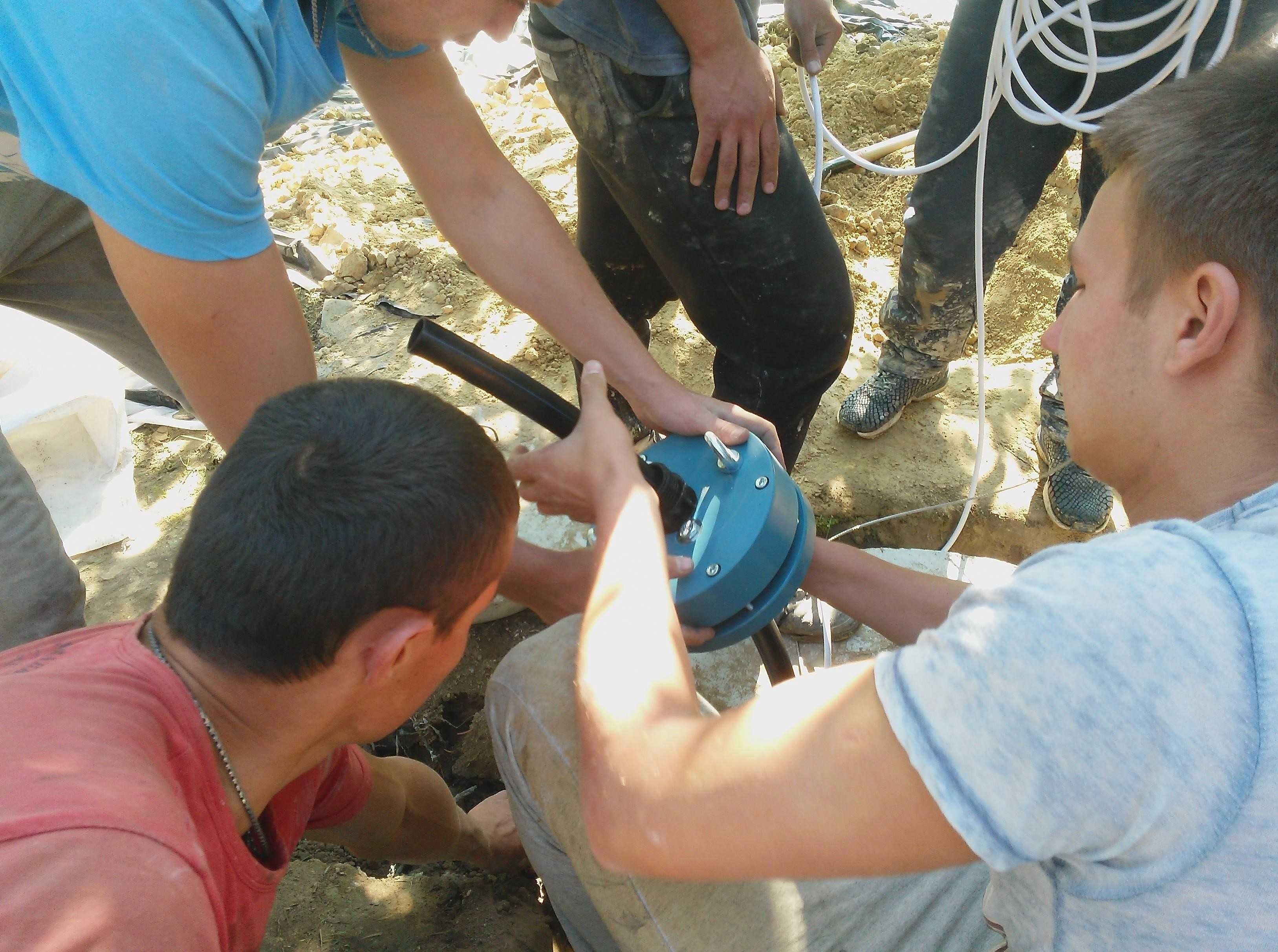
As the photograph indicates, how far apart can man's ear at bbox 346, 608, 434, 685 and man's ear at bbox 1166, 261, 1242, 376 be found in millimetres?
1079

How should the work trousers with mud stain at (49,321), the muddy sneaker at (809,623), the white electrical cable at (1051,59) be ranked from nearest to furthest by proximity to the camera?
the work trousers with mud stain at (49,321) → the white electrical cable at (1051,59) → the muddy sneaker at (809,623)

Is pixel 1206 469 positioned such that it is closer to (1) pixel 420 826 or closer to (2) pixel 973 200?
(1) pixel 420 826

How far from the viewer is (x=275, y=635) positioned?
1.21 metres

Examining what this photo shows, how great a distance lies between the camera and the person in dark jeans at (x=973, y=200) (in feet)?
8.26

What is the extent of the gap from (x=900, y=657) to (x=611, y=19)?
→ 5.42 feet

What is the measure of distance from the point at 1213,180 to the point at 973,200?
6.15ft

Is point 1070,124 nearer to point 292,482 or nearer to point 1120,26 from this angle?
point 1120,26

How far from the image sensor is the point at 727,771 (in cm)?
93

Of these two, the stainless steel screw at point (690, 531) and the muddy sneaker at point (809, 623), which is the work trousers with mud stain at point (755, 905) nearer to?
the stainless steel screw at point (690, 531)

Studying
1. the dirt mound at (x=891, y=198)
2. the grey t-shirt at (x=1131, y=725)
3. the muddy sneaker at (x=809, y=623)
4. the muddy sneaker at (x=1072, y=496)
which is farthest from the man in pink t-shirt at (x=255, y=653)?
the dirt mound at (x=891, y=198)

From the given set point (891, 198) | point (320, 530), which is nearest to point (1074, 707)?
point (320, 530)

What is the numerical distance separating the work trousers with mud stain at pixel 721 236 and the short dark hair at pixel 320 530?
103 cm

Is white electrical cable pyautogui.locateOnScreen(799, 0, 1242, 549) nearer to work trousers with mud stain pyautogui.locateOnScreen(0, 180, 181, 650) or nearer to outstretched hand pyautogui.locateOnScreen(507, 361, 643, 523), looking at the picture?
outstretched hand pyautogui.locateOnScreen(507, 361, 643, 523)

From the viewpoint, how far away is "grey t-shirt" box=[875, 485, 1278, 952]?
770 millimetres
